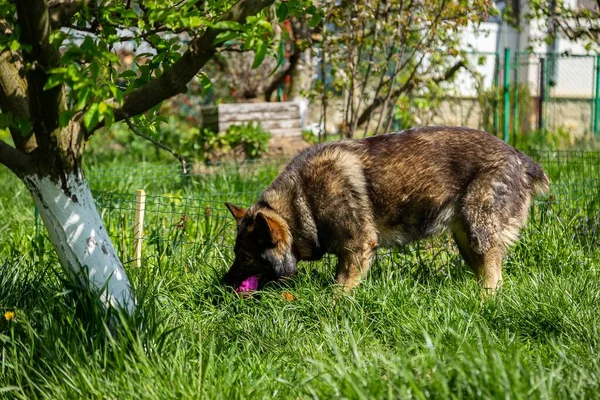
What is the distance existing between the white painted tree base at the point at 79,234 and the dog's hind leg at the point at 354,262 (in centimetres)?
161

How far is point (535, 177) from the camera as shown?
5.50 meters

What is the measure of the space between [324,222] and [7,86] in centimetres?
229

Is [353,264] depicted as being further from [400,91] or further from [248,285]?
[400,91]

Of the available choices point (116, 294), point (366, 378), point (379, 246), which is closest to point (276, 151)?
point (379, 246)

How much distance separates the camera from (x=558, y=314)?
428 centimetres

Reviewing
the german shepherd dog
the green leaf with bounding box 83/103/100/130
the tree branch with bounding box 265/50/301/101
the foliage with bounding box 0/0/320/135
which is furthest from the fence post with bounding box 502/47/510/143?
the green leaf with bounding box 83/103/100/130

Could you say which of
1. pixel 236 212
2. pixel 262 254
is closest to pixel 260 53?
pixel 262 254

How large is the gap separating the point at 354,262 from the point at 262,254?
0.62 meters

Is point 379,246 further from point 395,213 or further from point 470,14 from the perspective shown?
point 470,14

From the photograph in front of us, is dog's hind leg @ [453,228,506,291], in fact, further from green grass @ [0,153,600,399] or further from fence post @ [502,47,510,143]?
fence post @ [502,47,510,143]

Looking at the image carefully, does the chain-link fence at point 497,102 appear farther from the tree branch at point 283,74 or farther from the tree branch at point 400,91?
the tree branch at point 283,74

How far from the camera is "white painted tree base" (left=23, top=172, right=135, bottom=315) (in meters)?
4.03

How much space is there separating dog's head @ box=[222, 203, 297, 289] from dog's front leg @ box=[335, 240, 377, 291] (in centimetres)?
33

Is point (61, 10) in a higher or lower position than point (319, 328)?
higher
